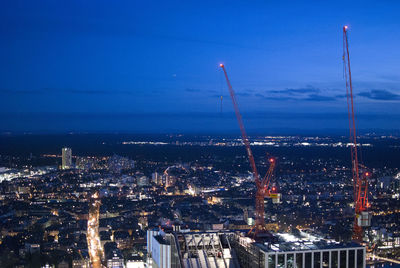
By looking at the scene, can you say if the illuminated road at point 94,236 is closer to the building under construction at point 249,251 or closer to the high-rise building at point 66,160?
the building under construction at point 249,251

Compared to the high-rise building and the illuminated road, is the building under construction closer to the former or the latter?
the illuminated road

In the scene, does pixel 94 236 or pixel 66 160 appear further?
pixel 66 160

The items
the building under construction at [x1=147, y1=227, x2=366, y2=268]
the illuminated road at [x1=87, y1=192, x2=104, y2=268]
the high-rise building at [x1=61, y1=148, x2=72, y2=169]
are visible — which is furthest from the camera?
the high-rise building at [x1=61, y1=148, x2=72, y2=169]

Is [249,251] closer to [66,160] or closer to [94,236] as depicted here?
[94,236]

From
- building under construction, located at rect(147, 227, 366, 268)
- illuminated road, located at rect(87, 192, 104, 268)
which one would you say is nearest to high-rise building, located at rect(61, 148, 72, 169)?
illuminated road, located at rect(87, 192, 104, 268)

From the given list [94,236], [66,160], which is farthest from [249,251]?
[66,160]

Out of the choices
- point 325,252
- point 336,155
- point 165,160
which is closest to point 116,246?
point 325,252

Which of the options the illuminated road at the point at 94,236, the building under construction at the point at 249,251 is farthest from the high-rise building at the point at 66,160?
the building under construction at the point at 249,251

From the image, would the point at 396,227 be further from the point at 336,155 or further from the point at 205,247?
the point at 336,155

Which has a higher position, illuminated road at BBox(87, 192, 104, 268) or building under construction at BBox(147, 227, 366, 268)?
building under construction at BBox(147, 227, 366, 268)
